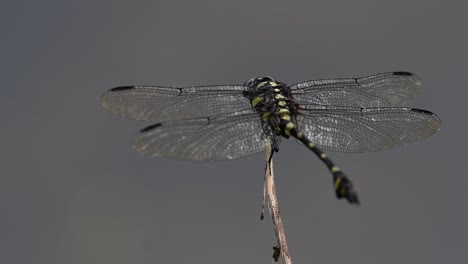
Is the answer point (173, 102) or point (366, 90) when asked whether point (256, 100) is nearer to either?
point (173, 102)

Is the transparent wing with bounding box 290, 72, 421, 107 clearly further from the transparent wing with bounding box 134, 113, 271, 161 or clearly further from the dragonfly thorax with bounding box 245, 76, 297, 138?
the transparent wing with bounding box 134, 113, 271, 161

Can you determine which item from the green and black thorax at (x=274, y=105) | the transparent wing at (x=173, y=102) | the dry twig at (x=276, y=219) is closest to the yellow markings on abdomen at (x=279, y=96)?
the green and black thorax at (x=274, y=105)

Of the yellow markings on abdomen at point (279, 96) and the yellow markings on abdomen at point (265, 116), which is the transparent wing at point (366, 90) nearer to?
the yellow markings on abdomen at point (279, 96)

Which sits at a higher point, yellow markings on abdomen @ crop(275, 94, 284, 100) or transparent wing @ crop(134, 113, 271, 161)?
yellow markings on abdomen @ crop(275, 94, 284, 100)

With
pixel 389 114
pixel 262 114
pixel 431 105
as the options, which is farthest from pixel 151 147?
pixel 431 105

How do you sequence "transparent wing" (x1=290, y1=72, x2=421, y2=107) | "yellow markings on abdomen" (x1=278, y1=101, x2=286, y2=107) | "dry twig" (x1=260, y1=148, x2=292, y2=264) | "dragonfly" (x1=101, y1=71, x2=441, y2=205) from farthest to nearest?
1. "transparent wing" (x1=290, y1=72, x2=421, y2=107)
2. "yellow markings on abdomen" (x1=278, y1=101, x2=286, y2=107)
3. "dragonfly" (x1=101, y1=71, x2=441, y2=205)
4. "dry twig" (x1=260, y1=148, x2=292, y2=264)

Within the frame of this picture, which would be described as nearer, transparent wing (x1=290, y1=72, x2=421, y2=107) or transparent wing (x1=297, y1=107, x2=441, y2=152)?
transparent wing (x1=297, y1=107, x2=441, y2=152)

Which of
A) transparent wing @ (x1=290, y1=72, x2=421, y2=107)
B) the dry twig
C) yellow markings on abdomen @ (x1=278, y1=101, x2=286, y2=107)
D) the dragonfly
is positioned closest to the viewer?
the dry twig

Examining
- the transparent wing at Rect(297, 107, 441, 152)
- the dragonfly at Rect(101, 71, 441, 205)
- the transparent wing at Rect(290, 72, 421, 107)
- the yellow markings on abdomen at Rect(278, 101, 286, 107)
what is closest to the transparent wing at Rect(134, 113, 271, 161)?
the dragonfly at Rect(101, 71, 441, 205)
